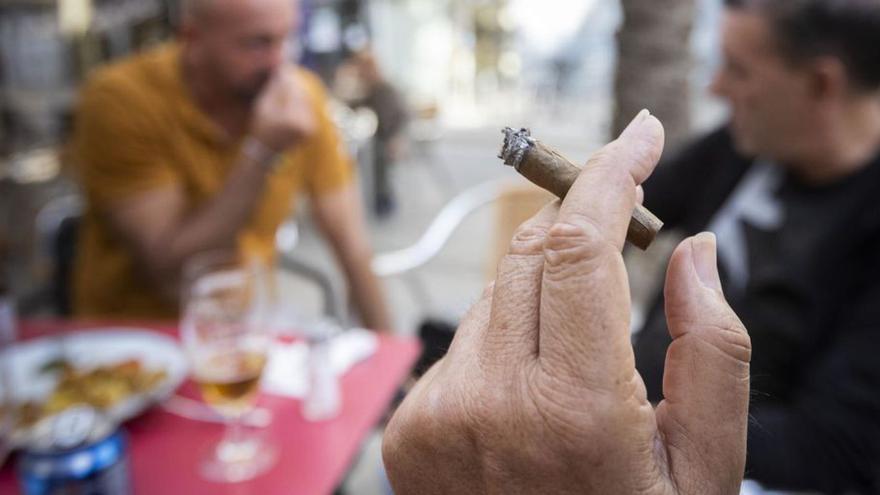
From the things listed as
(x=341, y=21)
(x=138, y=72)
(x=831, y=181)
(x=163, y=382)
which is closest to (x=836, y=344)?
(x=831, y=181)

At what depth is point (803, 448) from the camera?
1.48 metres

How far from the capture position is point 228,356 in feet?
4.72

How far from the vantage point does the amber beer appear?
4.43 ft

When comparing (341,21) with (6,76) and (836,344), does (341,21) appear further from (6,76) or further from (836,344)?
(836,344)

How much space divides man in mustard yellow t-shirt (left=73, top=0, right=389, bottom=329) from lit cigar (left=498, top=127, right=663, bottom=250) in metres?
1.81

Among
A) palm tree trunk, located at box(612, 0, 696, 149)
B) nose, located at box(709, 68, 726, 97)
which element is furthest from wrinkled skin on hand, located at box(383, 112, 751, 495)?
palm tree trunk, located at box(612, 0, 696, 149)

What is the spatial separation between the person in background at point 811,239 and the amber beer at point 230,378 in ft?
2.91

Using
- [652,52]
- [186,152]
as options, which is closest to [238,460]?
[186,152]

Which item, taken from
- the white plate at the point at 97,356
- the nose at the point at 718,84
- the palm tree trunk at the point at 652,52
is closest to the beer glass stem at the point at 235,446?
the white plate at the point at 97,356

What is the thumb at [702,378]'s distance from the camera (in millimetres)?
455

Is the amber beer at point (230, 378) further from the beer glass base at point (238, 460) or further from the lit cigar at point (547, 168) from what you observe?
the lit cigar at point (547, 168)

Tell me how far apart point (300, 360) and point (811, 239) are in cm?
144

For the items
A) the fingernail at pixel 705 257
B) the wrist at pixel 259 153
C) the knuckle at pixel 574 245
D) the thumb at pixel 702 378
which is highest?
the knuckle at pixel 574 245

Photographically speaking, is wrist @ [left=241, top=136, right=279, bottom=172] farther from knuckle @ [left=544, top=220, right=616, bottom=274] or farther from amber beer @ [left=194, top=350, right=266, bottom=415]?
knuckle @ [left=544, top=220, right=616, bottom=274]
